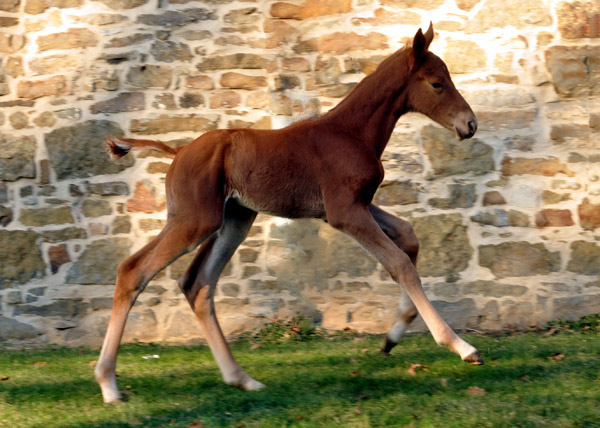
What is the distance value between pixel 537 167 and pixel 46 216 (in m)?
4.38

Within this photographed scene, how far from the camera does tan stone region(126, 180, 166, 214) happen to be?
682cm

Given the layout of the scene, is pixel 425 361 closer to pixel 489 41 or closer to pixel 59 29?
pixel 489 41

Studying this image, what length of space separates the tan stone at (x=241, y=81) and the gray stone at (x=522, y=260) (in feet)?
8.32

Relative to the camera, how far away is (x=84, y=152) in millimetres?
6883

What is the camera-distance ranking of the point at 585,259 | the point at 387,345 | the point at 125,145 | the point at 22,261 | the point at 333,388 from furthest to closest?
the point at 22,261 → the point at 585,259 → the point at 387,345 → the point at 125,145 → the point at 333,388

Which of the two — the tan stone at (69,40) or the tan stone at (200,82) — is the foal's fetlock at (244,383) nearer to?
the tan stone at (200,82)

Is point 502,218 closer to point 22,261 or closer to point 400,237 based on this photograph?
point 400,237

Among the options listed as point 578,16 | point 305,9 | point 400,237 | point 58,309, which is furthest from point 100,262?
point 578,16

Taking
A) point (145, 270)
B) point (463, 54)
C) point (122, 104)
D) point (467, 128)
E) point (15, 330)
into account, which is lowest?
point (15, 330)

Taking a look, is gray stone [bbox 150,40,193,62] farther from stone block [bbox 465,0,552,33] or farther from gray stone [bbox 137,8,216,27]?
stone block [bbox 465,0,552,33]

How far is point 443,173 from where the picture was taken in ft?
22.1

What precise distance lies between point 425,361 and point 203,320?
1.57 metres

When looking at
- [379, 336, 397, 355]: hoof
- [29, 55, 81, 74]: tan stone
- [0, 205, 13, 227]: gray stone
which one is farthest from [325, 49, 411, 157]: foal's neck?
[0, 205, 13, 227]: gray stone

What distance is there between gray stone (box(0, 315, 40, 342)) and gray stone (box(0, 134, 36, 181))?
1.29 m
